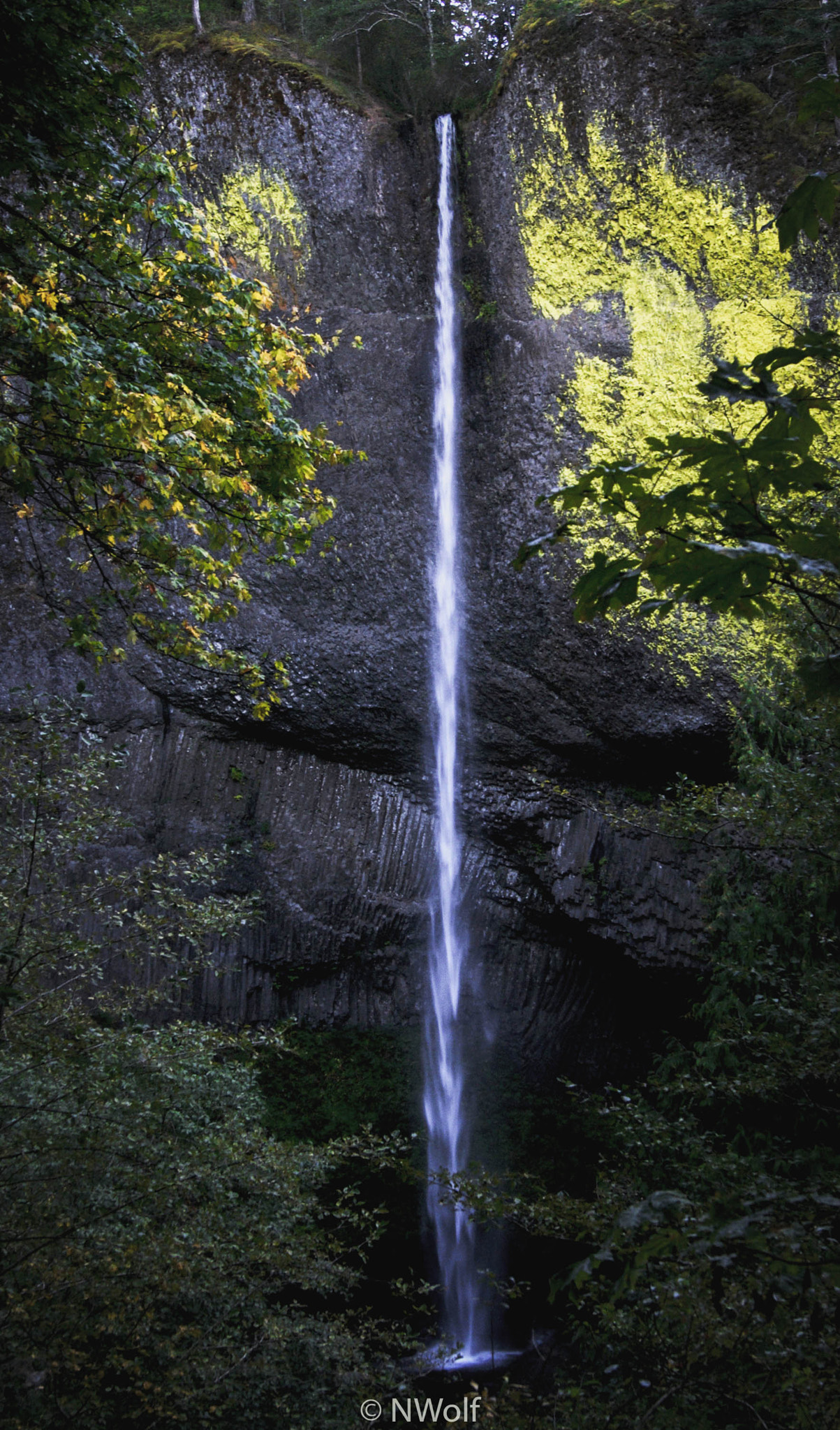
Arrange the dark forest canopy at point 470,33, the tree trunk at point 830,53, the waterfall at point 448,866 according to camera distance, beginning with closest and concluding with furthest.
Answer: the waterfall at point 448,866
the tree trunk at point 830,53
the dark forest canopy at point 470,33

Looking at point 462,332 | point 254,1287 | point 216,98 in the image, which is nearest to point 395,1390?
point 254,1287

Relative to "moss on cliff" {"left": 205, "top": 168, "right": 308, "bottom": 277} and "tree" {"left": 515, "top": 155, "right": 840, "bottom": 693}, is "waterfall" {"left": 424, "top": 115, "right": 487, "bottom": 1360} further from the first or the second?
"tree" {"left": 515, "top": 155, "right": 840, "bottom": 693}

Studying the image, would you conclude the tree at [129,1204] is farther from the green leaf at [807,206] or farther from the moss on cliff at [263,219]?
the moss on cliff at [263,219]

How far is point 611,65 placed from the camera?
10.7 meters

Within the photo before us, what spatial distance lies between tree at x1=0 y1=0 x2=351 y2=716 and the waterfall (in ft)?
17.0

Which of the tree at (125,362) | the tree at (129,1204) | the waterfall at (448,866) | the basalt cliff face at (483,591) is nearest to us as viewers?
the tree at (129,1204)

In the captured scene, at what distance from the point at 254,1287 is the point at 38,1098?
1.48m

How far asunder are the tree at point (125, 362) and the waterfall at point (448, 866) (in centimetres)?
517

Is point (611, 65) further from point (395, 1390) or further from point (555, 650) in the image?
point (395, 1390)

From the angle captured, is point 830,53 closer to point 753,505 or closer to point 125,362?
point 125,362

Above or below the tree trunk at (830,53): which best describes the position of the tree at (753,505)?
below

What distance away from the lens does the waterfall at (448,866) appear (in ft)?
29.2

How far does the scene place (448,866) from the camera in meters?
10.1

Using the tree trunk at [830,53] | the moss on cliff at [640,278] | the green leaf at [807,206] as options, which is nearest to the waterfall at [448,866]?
the moss on cliff at [640,278]
